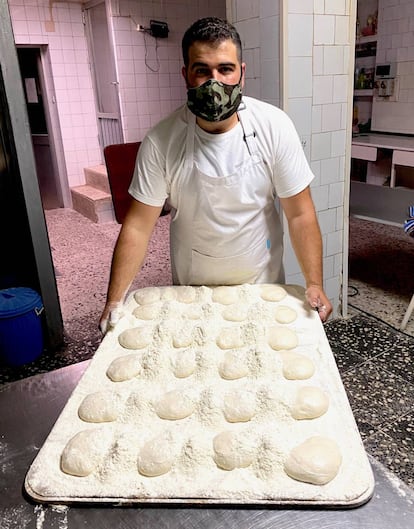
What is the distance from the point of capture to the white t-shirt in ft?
4.96

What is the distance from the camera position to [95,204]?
216 inches

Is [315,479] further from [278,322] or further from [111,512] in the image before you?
[278,322]

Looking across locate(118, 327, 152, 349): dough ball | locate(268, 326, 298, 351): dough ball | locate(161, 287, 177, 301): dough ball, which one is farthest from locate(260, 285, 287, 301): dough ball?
locate(118, 327, 152, 349): dough ball

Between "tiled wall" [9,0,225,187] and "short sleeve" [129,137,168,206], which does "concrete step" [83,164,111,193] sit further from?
"short sleeve" [129,137,168,206]

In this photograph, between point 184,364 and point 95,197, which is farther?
point 95,197

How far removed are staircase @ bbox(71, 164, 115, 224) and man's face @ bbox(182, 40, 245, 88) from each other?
4238 millimetres

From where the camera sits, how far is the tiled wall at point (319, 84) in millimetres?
2373

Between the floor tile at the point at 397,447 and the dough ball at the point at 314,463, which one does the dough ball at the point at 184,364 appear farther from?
the floor tile at the point at 397,447

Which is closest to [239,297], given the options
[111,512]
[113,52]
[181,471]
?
[181,471]

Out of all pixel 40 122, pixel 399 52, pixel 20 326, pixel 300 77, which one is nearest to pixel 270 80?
pixel 300 77

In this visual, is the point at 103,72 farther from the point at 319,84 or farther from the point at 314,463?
the point at 314,463

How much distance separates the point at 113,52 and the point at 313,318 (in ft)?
16.0

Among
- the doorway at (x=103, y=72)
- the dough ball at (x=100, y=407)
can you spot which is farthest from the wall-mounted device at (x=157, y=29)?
the dough ball at (x=100, y=407)

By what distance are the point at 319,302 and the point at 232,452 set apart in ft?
2.02
